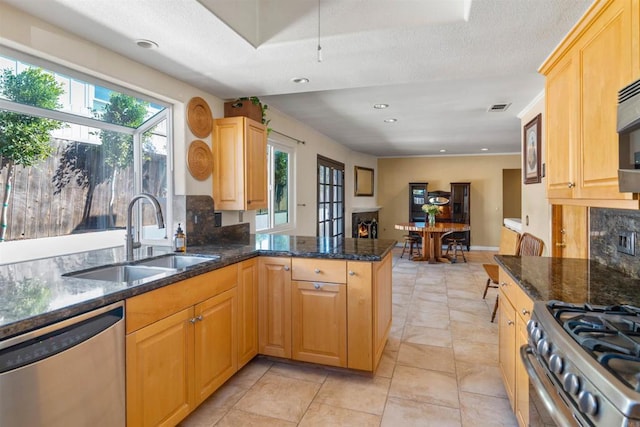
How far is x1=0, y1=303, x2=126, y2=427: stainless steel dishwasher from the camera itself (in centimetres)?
112

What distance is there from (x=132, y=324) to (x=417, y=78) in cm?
248

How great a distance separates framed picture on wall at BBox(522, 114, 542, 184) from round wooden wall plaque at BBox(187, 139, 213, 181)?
3398 millimetres

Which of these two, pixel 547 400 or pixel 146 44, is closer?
pixel 547 400

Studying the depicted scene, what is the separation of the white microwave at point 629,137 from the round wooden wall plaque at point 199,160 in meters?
2.63

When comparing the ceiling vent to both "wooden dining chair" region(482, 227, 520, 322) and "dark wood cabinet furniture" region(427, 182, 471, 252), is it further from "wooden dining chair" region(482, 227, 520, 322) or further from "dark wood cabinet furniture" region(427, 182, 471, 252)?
"dark wood cabinet furniture" region(427, 182, 471, 252)

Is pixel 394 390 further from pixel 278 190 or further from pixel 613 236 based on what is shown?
pixel 278 190

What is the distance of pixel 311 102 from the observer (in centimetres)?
392

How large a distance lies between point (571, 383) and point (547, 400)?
195 millimetres

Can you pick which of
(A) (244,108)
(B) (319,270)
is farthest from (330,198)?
(B) (319,270)

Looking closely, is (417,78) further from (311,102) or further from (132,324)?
(132,324)

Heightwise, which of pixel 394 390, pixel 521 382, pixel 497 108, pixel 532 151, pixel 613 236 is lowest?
pixel 394 390

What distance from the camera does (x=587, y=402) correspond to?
2.95ft

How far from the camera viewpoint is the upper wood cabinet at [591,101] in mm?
1452

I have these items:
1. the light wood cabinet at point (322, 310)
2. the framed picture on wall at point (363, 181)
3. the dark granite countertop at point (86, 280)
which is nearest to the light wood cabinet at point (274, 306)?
the light wood cabinet at point (322, 310)
